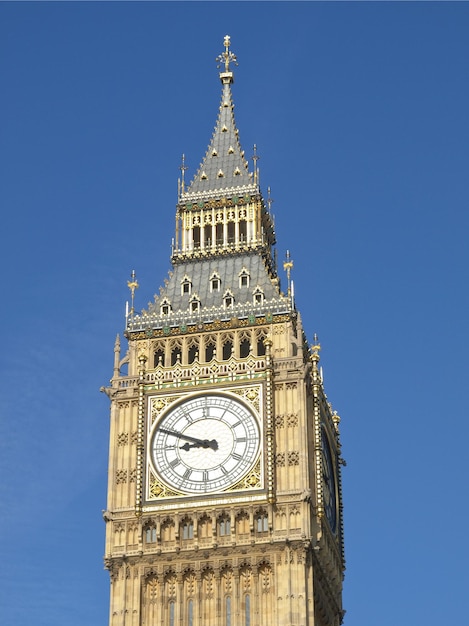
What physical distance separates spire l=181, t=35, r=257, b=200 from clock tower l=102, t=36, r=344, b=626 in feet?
12.3

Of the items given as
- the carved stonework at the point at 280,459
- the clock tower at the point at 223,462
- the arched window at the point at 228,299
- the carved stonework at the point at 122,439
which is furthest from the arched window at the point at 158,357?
the carved stonework at the point at 280,459

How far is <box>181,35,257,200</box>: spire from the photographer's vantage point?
84.4 metres

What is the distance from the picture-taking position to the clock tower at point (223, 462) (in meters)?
72.1

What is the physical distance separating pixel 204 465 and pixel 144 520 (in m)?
3.06

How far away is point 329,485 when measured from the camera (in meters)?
76.9

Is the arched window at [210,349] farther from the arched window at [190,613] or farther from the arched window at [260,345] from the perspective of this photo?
the arched window at [190,613]

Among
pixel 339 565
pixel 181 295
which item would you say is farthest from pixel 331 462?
pixel 181 295

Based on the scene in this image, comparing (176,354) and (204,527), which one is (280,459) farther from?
(176,354)

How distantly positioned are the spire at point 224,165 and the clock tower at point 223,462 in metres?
3.74

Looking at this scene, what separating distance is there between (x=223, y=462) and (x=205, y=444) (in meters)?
1.06

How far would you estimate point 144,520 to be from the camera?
242ft

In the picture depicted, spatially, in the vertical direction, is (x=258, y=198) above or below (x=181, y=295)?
above

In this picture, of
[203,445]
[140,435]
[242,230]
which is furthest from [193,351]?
[242,230]

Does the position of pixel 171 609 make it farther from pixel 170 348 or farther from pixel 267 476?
pixel 170 348
